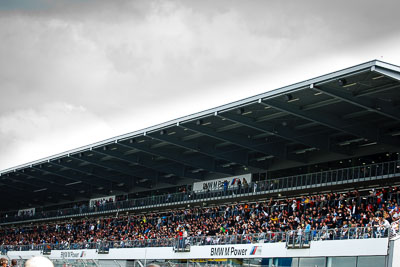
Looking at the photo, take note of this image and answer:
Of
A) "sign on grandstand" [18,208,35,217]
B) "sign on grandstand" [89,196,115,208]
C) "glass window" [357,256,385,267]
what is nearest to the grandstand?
"glass window" [357,256,385,267]

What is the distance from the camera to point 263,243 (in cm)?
3141

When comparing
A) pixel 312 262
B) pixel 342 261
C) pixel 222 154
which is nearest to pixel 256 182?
pixel 222 154

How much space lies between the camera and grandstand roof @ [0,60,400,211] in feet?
92.5

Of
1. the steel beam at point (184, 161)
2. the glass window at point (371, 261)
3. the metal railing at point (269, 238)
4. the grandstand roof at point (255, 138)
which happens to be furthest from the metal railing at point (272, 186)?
the glass window at point (371, 261)

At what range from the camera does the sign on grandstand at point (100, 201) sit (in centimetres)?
5828

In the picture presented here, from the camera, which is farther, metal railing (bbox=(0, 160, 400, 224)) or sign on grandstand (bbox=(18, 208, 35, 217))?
sign on grandstand (bbox=(18, 208, 35, 217))

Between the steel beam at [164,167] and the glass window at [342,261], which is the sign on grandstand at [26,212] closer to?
the steel beam at [164,167]

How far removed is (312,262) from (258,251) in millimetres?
3884

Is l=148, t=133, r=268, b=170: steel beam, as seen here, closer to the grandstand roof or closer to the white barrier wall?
the grandstand roof

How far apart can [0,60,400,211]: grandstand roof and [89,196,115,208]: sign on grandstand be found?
91cm

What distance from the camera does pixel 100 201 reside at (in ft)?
195

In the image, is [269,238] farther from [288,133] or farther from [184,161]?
[184,161]

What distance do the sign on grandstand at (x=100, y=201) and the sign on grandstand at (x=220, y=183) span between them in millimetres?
12718

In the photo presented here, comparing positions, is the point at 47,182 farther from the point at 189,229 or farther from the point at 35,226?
the point at 189,229
